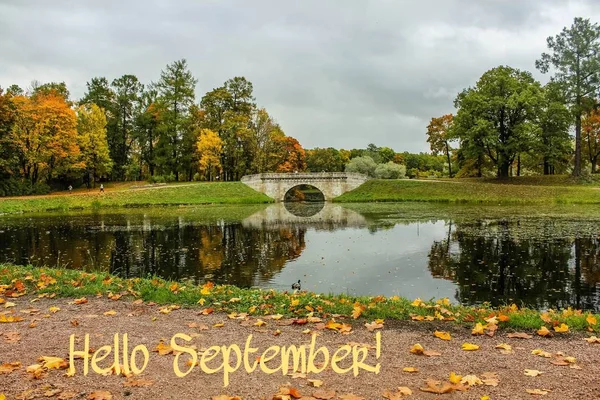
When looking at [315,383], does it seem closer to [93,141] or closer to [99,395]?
[99,395]

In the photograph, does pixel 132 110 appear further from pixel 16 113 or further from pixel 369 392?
pixel 369 392

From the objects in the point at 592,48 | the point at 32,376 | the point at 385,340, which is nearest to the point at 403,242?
the point at 385,340

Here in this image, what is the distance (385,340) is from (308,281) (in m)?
6.78

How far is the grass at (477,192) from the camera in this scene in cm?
3838

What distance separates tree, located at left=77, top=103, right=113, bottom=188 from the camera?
172ft

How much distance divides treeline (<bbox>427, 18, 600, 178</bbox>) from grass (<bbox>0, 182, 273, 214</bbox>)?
960 inches

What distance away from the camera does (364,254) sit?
53.7 feet

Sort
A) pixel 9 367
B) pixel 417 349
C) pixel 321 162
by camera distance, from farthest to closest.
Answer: pixel 321 162 → pixel 417 349 → pixel 9 367

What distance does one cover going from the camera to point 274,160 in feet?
219

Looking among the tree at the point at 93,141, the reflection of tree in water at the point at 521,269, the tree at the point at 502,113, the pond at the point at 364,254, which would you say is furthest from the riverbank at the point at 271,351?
the tree at the point at 93,141

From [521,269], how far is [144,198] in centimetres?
3876

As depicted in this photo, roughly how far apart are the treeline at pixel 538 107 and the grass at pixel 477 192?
3.83 meters

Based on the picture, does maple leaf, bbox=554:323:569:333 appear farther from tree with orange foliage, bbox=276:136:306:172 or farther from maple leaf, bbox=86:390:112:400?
tree with orange foliage, bbox=276:136:306:172

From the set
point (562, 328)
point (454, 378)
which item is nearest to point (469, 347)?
point (454, 378)
